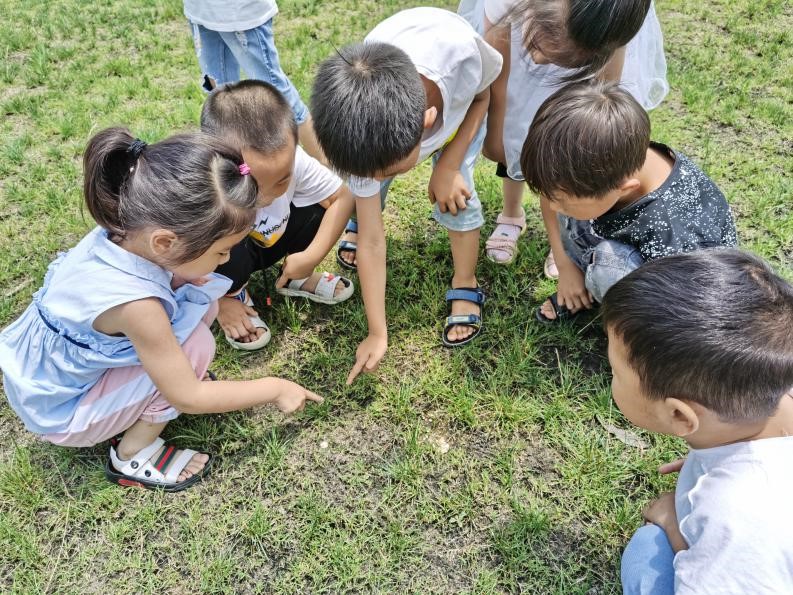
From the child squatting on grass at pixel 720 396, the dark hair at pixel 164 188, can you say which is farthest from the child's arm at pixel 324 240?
the child squatting on grass at pixel 720 396

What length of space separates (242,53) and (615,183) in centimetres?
174

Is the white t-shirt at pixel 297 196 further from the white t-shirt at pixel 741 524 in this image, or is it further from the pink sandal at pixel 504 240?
the white t-shirt at pixel 741 524

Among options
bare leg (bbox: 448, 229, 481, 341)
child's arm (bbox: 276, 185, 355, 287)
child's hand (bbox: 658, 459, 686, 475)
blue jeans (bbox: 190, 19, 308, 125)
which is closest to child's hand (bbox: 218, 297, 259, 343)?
child's arm (bbox: 276, 185, 355, 287)

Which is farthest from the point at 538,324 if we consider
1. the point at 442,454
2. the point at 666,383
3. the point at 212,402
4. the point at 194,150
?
the point at 194,150

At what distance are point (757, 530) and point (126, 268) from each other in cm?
153

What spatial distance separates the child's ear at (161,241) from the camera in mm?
1554

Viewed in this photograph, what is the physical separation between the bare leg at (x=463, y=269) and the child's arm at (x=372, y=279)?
333 millimetres

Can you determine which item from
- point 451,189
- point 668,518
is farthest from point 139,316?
point 668,518

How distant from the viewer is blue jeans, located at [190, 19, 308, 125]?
2607mm

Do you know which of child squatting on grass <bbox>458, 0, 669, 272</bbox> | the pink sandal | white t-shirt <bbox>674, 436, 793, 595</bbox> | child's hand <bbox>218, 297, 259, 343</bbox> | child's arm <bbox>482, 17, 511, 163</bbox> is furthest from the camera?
the pink sandal

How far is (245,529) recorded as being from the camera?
177 cm

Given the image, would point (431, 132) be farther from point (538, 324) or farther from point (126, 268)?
point (126, 268)

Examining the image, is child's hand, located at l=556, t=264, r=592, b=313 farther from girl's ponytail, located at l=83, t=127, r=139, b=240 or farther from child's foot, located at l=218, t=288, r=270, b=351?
girl's ponytail, located at l=83, t=127, r=139, b=240

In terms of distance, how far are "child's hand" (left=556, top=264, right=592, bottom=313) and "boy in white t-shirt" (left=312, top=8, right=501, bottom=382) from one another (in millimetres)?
309
